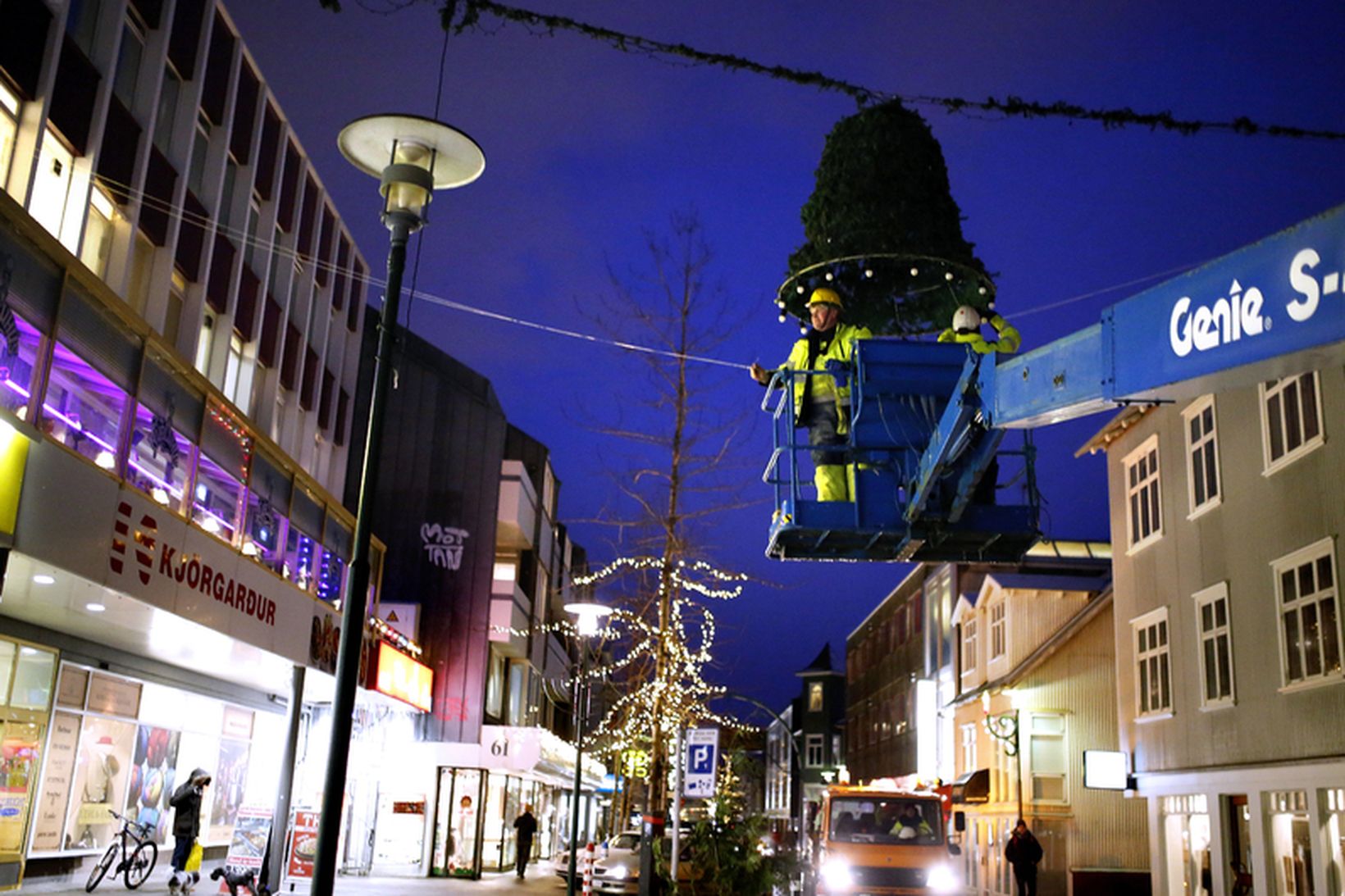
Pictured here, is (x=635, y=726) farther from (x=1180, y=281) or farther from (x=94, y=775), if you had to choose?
(x=1180, y=281)

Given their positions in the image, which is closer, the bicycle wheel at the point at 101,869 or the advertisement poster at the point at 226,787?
the bicycle wheel at the point at 101,869

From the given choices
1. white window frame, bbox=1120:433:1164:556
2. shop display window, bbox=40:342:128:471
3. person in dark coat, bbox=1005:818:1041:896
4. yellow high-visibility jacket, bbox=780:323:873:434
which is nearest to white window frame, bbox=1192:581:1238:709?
white window frame, bbox=1120:433:1164:556

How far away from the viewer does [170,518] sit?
15.2m

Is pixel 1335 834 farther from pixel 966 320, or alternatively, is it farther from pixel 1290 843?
pixel 966 320

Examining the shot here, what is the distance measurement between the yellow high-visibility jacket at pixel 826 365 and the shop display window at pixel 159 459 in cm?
786

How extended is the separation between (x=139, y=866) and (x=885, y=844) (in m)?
12.5

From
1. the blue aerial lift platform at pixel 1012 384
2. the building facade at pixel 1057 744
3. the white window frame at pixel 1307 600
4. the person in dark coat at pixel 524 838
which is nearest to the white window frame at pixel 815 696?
the building facade at pixel 1057 744

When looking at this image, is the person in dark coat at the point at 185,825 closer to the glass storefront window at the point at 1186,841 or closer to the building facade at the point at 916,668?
the glass storefront window at the point at 1186,841

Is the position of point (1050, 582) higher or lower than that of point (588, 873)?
higher

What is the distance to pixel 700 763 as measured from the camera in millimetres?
18672

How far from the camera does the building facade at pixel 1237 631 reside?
17.2m

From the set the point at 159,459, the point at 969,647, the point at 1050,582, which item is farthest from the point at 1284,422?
the point at 969,647

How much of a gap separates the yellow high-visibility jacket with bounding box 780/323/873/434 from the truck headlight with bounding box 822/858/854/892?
1277 centimetres

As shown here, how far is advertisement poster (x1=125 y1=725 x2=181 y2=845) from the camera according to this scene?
21828 mm
